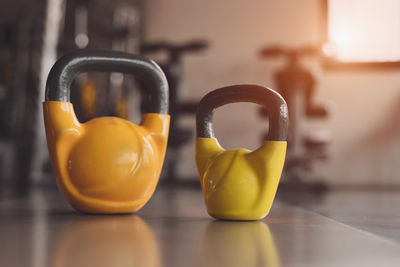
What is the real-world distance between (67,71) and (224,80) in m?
2.58

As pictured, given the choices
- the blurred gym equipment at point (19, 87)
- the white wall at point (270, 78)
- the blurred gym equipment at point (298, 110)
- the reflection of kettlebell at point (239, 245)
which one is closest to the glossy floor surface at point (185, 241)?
the reflection of kettlebell at point (239, 245)

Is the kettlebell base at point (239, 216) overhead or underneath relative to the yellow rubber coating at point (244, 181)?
underneath

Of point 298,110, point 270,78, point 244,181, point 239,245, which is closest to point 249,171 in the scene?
point 244,181

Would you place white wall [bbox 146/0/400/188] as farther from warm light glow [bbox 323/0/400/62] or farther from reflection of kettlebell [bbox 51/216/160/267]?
reflection of kettlebell [bbox 51/216/160/267]

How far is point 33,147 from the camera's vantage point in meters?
1.76

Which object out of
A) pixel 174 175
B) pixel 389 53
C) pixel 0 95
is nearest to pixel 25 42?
pixel 0 95

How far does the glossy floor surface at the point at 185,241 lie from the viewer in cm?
35

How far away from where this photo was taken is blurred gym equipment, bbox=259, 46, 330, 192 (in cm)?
214

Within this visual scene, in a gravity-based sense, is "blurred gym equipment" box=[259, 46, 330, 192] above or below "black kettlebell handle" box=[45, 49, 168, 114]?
below

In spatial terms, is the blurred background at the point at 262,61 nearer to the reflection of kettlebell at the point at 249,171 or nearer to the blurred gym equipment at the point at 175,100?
the blurred gym equipment at the point at 175,100

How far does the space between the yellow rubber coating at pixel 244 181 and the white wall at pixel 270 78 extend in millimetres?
2472

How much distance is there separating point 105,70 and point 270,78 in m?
2.51

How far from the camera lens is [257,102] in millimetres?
591

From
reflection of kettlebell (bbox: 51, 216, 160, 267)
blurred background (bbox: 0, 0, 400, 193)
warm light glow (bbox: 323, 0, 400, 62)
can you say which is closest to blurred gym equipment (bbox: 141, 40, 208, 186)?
blurred background (bbox: 0, 0, 400, 193)
